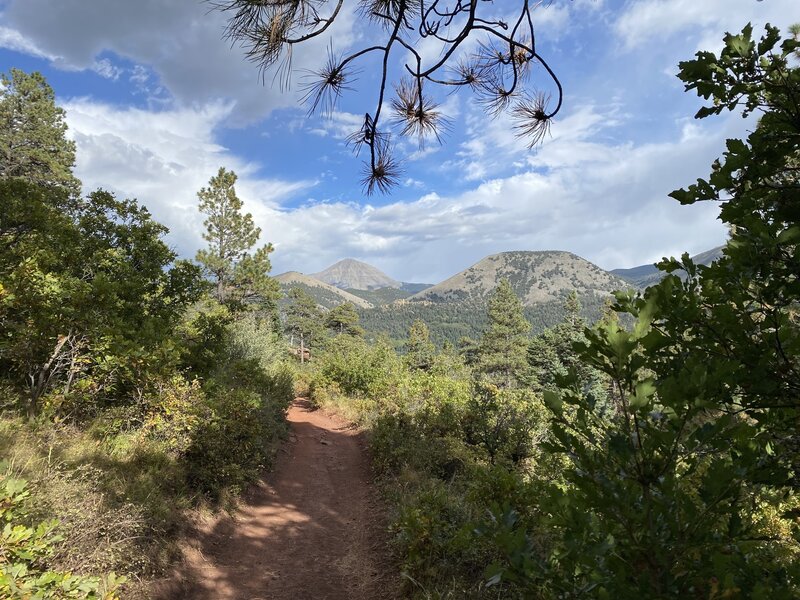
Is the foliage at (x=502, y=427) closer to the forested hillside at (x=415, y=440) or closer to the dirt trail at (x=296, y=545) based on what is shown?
the forested hillside at (x=415, y=440)

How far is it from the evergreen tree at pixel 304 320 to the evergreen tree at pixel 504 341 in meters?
21.5

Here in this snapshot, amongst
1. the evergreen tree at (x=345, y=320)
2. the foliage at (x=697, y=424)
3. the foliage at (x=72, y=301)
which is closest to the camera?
the foliage at (x=697, y=424)

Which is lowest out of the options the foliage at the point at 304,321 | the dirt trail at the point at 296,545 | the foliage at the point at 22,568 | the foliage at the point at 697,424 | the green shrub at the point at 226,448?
the dirt trail at the point at 296,545

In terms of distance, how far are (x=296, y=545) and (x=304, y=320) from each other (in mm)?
47648

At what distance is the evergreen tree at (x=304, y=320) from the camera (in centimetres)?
5275

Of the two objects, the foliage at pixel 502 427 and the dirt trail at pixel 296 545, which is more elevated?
the foliage at pixel 502 427

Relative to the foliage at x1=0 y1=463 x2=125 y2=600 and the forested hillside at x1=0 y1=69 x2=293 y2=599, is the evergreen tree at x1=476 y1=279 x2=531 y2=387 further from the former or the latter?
the foliage at x1=0 y1=463 x2=125 y2=600

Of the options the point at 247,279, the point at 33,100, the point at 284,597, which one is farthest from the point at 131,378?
the point at 33,100

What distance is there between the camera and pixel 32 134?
63.2ft

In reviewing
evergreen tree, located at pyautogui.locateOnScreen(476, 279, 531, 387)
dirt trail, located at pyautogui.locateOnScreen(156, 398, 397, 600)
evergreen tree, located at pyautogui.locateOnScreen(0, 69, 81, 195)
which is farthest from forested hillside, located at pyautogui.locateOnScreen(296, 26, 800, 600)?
evergreen tree, located at pyautogui.locateOnScreen(476, 279, 531, 387)

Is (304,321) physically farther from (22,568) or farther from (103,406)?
(22,568)

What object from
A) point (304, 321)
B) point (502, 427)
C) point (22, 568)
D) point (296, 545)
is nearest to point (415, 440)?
point (502, 427)

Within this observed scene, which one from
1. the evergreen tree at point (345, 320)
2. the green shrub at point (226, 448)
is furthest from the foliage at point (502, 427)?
the evergreen tree at point (345, 320)

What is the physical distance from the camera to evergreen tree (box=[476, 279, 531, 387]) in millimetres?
42844
